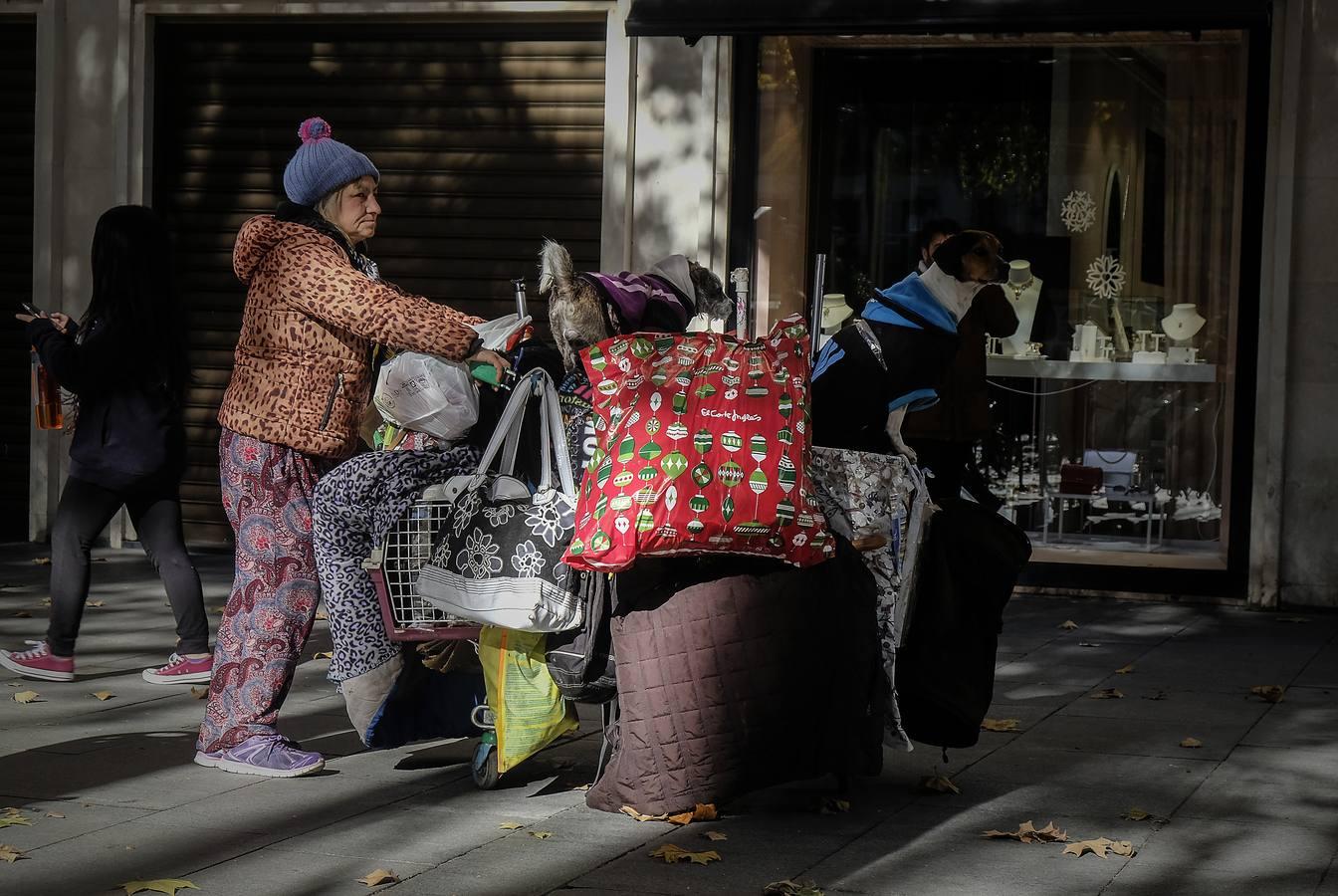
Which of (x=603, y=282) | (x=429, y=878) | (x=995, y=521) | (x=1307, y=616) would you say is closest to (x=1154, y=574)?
(x=1307, y=616)

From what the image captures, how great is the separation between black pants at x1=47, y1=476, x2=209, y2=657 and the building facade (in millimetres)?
4172

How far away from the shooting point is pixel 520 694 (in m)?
5.38

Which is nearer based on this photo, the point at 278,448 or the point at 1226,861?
the point at 1226,861

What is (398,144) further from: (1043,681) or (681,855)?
(681,855)

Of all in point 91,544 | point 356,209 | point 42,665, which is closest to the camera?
point 356,209

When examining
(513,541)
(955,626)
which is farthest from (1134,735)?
(513,541)

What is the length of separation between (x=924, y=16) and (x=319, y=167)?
5113mm

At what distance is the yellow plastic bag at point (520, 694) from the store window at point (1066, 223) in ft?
19.7

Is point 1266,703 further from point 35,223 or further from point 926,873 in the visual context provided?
point 35,223

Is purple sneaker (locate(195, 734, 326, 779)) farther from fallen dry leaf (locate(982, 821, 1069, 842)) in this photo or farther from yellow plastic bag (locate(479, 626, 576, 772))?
fallen dry leaf (locate(982, 821, 1069, 842))

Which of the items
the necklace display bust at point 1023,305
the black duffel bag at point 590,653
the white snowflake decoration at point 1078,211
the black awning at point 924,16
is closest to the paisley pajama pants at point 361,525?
the black duffel bag at point 590,653

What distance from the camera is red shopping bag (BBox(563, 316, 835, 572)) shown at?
16.0 feet

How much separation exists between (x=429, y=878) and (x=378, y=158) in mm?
7795

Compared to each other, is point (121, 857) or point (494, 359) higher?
point (494, 359)
